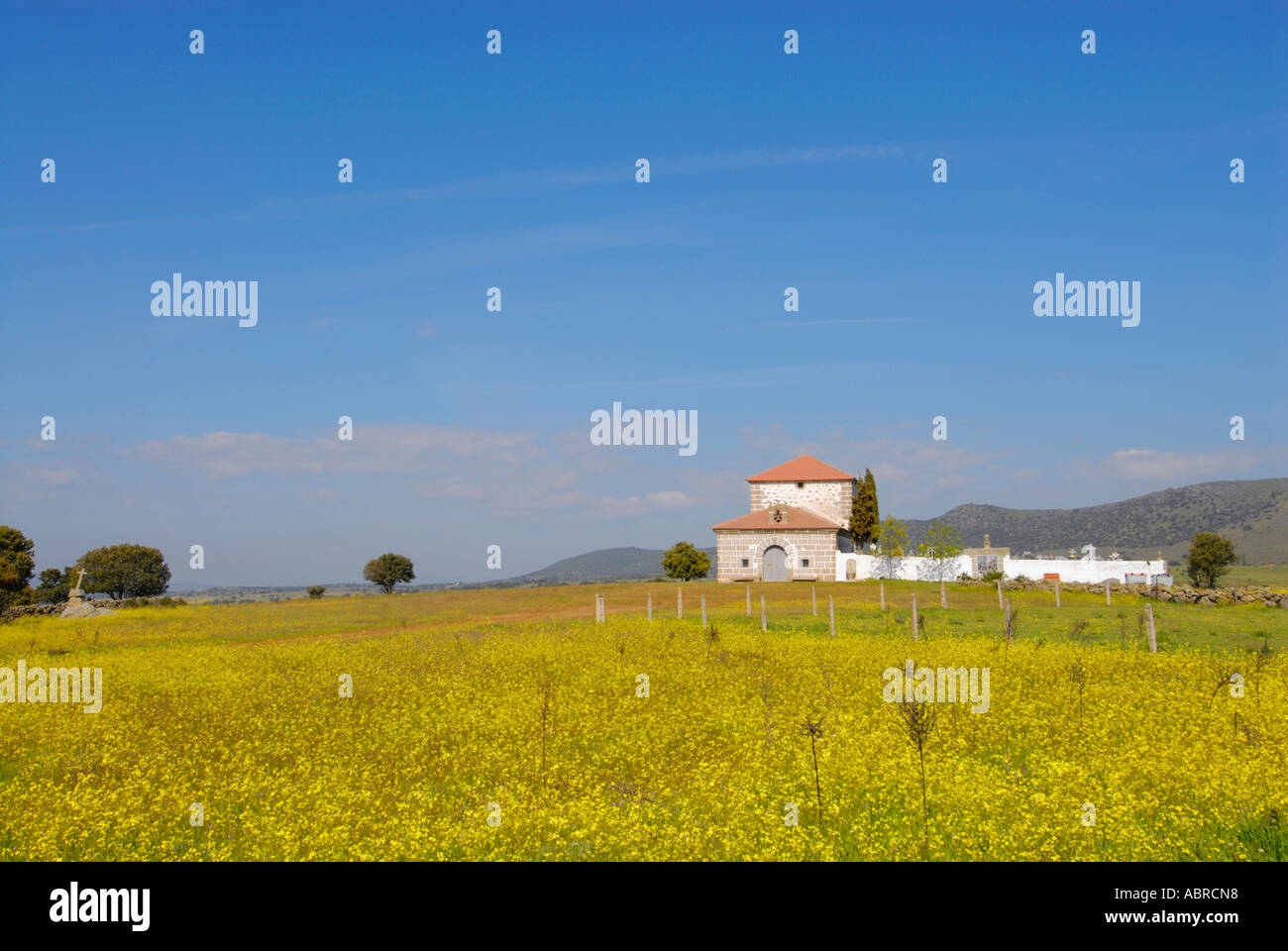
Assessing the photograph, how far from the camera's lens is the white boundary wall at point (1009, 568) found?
70.2 m

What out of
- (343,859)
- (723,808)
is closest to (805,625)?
(723,808)

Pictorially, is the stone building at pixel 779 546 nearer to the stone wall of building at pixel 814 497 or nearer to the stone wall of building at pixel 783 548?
the stone wall of building at pixel 783 548

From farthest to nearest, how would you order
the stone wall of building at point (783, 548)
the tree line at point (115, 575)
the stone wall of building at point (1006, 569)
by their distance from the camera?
the tree line at point (115, 575) → the stone wall of building at point (783, 548) → the stone wall of building at point (1006, 569)

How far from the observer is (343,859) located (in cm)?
897

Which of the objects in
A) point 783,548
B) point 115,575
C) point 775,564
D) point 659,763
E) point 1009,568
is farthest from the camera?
point 115,575

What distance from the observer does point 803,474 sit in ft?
281

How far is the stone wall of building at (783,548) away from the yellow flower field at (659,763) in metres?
51.9

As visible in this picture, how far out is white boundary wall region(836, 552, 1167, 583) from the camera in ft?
230

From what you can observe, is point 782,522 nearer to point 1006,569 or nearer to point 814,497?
point 814,497

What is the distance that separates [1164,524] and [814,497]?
10359 centimetres

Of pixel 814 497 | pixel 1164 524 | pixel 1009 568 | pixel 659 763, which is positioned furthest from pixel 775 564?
pixel 1164 524

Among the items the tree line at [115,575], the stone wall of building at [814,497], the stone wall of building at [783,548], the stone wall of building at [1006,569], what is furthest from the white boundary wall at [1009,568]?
the tree line at [115,575]
